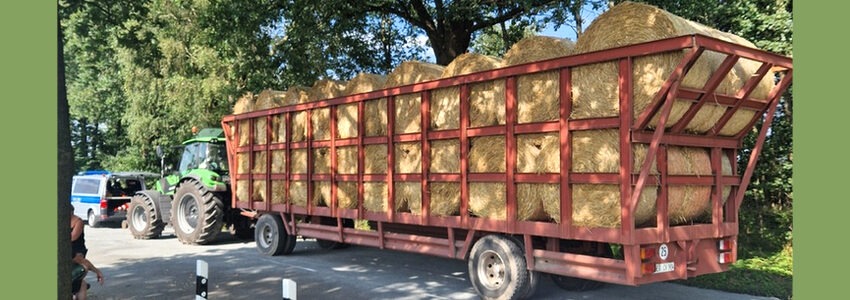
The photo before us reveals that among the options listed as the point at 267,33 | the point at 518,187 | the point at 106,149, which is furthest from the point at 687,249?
the point at 106,149

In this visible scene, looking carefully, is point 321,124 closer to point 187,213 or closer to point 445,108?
point 445,108

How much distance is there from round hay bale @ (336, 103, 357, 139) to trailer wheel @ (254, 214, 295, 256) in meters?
2.60

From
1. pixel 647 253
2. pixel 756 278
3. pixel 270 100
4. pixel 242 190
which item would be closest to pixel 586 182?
pixel 647 253

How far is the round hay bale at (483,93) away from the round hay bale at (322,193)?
3165 millimetres

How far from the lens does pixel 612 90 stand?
19.2 feet

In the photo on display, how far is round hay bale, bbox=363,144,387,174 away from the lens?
28.0 ft

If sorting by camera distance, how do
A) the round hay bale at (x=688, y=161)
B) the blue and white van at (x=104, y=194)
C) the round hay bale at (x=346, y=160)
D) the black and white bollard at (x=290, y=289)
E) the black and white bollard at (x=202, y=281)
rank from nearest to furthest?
the black and white bollard at (x=290, y=289), the black and white bollard at (x=202, y=281), the round hay bale at (x=688, y=161), the round hay bale at (x=346, y=160), the blue and white van at (x=104, y=194)

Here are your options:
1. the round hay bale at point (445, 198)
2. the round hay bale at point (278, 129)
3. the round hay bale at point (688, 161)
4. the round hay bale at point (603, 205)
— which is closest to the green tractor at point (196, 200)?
the round hay bale at point (278, 129)

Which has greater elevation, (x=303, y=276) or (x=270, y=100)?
(x=270, y=100)

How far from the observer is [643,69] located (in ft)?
18.6

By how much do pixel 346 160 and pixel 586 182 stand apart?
4.33 m

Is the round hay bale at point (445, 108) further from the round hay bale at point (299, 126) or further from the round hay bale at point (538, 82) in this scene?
Result: the round hay bale at point (299, 126)

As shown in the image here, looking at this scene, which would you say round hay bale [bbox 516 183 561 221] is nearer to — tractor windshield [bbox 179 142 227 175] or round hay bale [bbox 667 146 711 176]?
round hay bale [bbox 667 146 711 176]

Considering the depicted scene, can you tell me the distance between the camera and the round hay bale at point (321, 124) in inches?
380
